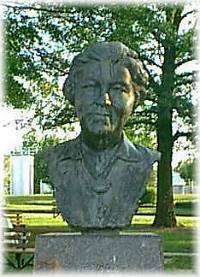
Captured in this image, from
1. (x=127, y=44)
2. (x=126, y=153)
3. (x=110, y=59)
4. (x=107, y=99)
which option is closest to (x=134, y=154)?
(x=126, y=153)

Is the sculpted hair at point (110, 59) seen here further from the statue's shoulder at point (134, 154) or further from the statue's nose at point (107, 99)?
the statue's shoulder at point (134, 154)

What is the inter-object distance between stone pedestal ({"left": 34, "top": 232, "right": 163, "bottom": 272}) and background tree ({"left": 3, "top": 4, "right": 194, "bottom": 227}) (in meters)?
8.71

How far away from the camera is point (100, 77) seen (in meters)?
5.33

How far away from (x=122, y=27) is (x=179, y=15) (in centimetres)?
541

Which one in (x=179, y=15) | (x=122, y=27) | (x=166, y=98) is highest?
(x=179, y=15)

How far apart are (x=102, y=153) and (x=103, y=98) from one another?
48 centimetres

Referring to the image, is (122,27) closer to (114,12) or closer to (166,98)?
(114,12)

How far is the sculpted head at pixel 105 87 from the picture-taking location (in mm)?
5305

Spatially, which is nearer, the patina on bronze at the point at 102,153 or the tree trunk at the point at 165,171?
the patina on bronze at the point at 102,153

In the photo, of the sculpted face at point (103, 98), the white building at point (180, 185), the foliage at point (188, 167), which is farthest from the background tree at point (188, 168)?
the sculpted face at point (103, 98)

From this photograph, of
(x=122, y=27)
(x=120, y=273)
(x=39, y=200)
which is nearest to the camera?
(x=120, y=273)

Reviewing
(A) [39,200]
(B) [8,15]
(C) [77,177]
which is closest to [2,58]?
(B) [8,15]

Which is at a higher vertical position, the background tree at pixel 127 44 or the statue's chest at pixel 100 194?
the background tree at pixel 127 44

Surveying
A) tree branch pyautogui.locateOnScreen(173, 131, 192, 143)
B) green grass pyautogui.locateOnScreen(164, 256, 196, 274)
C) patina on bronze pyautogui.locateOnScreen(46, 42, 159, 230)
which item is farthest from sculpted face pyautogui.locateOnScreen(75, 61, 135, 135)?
tree branch pyautogui.locateOnScreen(173, 131, 192, 143)
